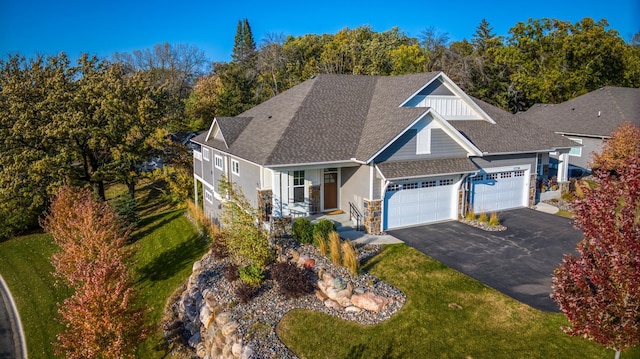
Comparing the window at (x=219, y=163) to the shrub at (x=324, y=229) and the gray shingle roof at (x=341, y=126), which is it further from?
the shrub at (x=324, y=229)

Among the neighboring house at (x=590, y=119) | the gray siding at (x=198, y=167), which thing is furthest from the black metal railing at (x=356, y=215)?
the neighboring house at (x=590, y=119)

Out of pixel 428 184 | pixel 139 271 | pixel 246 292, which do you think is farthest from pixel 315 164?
pixel 139 271

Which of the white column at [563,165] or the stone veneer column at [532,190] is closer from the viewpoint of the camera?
the stone veneer column at [532,190]

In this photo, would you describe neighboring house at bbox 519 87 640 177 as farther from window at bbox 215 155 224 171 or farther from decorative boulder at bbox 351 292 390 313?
decorative boulder at bbox 351 292 390 313

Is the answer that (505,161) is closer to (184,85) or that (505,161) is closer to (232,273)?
(232,273)

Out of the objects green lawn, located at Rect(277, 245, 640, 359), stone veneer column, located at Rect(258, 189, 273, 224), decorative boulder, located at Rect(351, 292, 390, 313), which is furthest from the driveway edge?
decorative boulder, located at Rect(351, 292, 390, 313)
